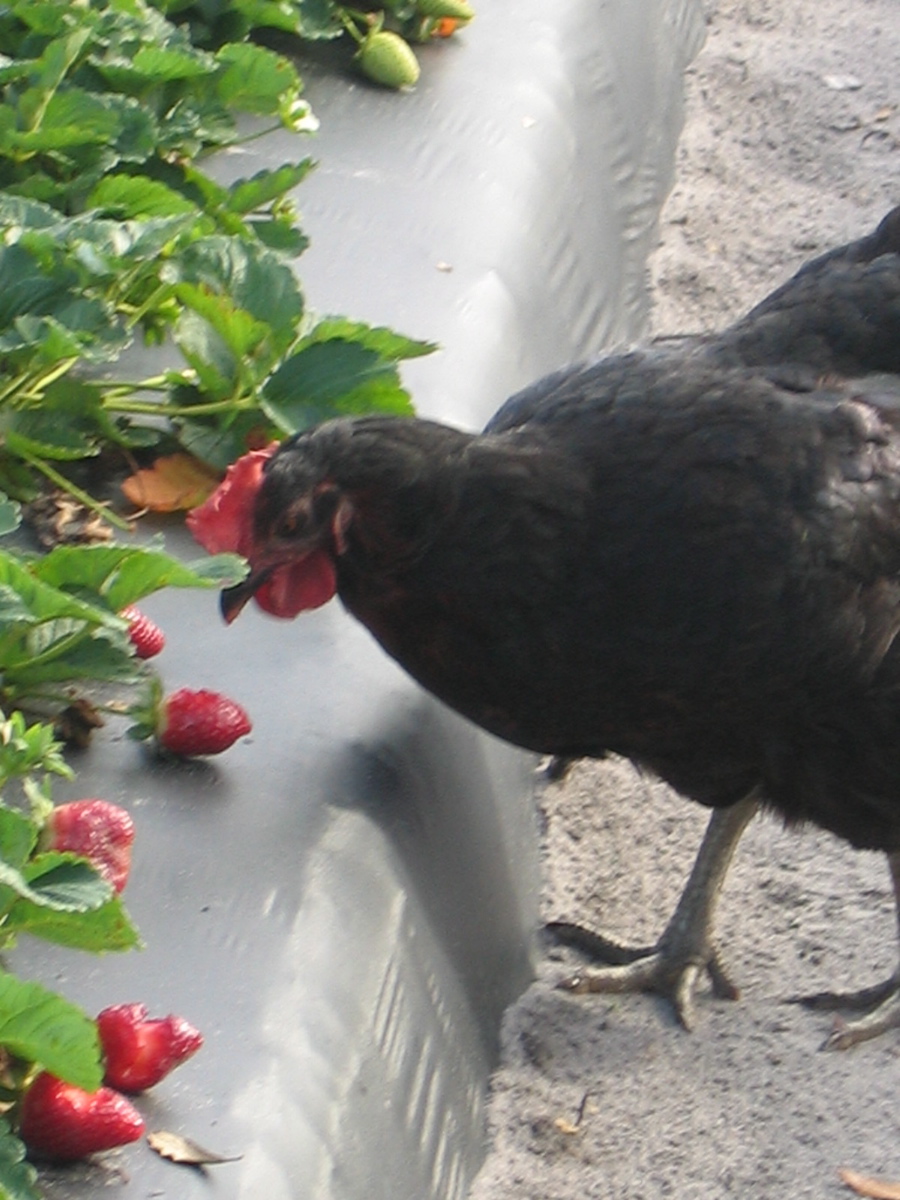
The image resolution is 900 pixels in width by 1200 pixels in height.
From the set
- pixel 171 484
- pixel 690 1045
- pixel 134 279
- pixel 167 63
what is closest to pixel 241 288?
pixel 134 279

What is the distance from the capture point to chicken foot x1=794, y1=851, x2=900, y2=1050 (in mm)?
2670

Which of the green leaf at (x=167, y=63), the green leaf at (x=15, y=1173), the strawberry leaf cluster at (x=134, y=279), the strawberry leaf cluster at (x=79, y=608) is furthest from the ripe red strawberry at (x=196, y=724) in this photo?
the green leaf at (x=167, y=63)

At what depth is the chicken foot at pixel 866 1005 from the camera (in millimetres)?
2670

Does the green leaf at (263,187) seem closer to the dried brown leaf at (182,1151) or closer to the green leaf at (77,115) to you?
the green leaf at (77,115)

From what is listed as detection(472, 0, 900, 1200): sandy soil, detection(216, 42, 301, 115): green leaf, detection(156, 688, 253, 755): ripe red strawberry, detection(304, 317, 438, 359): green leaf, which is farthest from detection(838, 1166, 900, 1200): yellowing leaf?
detection(216, 42, 301, 115): green leaf

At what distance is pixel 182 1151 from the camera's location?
1.69m

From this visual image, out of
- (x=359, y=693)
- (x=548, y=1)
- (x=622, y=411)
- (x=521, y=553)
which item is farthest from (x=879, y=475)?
(x=548, y=1)

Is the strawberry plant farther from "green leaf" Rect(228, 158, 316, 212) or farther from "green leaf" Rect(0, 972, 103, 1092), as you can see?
"green leaf" Rect(0, 972, 103, 1092)

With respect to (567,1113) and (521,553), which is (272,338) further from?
(567,1113)

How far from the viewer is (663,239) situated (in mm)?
4504

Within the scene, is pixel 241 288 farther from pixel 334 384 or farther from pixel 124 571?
pixel 124 571

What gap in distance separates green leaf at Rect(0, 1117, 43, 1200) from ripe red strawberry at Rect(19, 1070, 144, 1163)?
0.10m

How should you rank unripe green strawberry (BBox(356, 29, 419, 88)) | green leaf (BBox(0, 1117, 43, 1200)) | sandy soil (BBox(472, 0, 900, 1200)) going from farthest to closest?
unripe green strawberry (BBox(356, 29, 419, 88)) → sandy soil (BBox(472, 0, 900, 1200)) → green leaf (BBox(0, 1117, 43, 1200))

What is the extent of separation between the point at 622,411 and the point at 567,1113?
933mm
